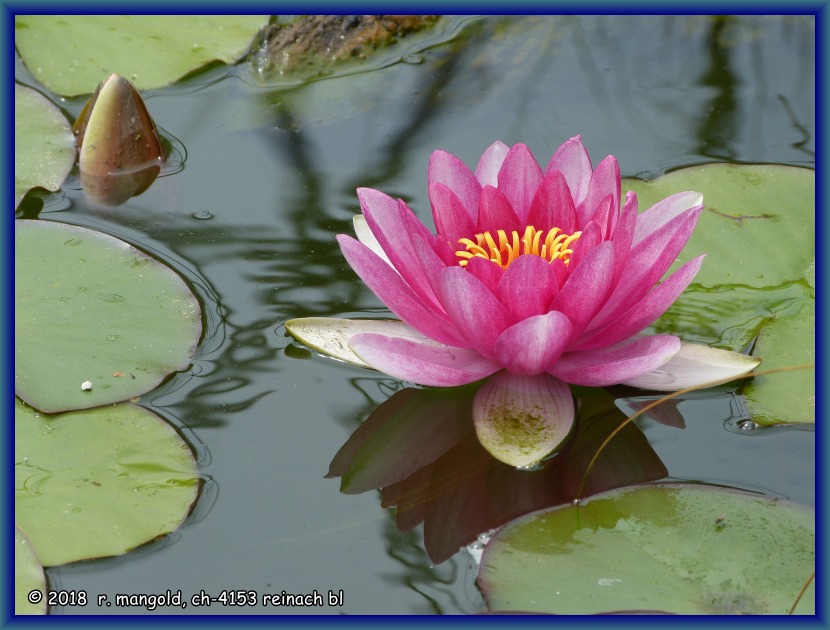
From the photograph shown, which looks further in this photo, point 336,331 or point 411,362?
point 336,331

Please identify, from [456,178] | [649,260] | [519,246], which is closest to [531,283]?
[519,246]

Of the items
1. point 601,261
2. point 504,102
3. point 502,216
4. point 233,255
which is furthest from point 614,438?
point 504,102

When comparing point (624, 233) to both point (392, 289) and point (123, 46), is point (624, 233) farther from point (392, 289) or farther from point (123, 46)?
point (123, 46)

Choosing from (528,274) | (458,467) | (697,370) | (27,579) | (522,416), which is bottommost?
(27,579)

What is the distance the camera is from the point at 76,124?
3.00 m

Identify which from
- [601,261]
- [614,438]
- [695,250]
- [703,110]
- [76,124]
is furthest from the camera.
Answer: [703,110]

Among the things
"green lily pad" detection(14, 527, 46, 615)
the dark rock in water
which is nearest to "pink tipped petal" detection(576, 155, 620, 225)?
"green lily pad" detection(14, 527, 46, 615)

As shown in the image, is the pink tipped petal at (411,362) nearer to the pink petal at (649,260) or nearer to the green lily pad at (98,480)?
the pink petal at (649,260)

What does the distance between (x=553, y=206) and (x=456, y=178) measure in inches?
10.6

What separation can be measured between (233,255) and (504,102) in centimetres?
131

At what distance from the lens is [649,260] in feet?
6.68

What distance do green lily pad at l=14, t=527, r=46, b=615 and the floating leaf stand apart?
4.54 feet

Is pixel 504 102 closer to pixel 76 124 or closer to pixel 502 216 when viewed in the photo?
pixel 502 216

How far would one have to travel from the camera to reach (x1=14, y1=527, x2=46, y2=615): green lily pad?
5.49 ft
